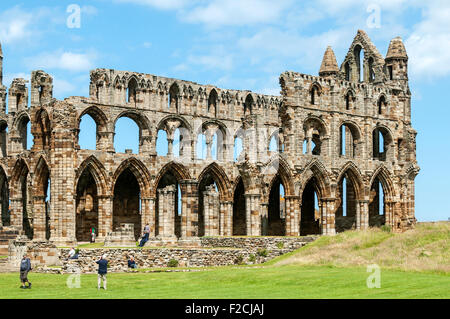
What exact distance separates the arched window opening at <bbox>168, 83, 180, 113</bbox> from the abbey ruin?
8cm

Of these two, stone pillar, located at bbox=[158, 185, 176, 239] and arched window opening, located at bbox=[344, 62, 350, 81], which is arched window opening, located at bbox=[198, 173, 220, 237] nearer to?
stone pillar, located at bbox=[158, 185, 176, 239]

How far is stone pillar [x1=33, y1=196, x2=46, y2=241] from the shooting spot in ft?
154

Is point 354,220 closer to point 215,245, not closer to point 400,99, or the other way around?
point 400,99

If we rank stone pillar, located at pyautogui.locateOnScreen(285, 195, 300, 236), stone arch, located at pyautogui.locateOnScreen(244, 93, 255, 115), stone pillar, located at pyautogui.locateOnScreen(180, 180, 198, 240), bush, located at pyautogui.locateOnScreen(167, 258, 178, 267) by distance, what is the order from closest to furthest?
1. bush, located at pyautogui.locateOnScreen(167, 258, 178, 267)
2. stone pillar, located at pyautogui.locateOnScreen(180, 180, 198, 240)
3. stone pillar, located at pyautogui.locateOnScreen(285, 195, 300, 236)
4. stone arch, located at pyautogui.locateOnScreen(244, 93, 255, 115)

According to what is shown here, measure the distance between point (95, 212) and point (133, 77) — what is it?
10356 mm

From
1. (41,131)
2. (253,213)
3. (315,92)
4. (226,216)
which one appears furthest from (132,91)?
(315,92)

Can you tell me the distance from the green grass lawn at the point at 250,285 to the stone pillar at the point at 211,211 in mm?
20433

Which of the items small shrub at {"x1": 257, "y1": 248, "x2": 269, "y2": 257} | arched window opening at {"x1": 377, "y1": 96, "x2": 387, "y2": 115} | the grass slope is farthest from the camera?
arched window opening at {"x1": 377, "y1": 96, "x2": 387, "y2": 115}

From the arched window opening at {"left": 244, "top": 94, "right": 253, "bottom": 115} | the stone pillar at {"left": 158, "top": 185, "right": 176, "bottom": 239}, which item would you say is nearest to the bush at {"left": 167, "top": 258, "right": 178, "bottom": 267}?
the stone pillar at {"left": 158, "top": 185, "right": 176, "bottom": 239}

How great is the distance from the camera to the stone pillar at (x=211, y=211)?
5112 cm

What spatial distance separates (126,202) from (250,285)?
105ft

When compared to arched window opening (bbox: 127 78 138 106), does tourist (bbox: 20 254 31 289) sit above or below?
below

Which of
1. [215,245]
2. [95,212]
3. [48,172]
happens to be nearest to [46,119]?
[48,172]

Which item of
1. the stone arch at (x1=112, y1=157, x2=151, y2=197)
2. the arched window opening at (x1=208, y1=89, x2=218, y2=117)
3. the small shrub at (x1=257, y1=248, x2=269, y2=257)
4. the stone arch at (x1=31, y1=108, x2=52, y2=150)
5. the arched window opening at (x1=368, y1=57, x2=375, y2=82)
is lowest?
the small shrub at (x1=257, y1=248, x2=269, y2=257)
